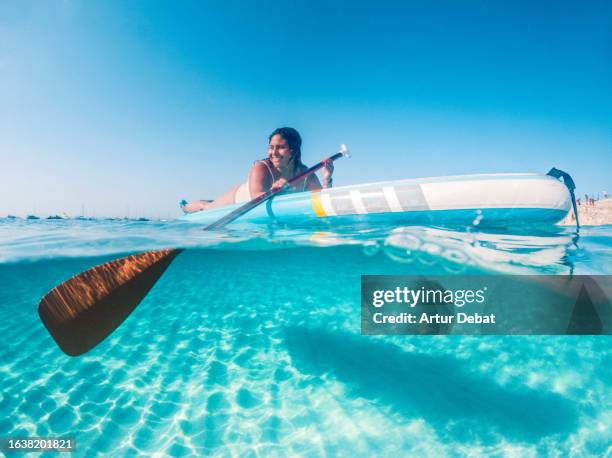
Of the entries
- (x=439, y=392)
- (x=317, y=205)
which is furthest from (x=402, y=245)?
(x=439, y=392)

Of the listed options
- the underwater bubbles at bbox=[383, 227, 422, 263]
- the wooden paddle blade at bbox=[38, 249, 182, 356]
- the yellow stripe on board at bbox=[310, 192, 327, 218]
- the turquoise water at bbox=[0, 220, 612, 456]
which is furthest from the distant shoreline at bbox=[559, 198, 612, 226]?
the wooden paddle blade at bbox=[38, 249, 182, 356]

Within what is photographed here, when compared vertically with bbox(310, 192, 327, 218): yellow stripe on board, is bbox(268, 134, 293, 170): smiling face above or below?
above

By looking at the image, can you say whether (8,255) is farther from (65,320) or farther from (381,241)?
(381,241)

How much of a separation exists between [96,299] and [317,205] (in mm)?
3369

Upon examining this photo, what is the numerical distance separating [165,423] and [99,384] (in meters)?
1.43

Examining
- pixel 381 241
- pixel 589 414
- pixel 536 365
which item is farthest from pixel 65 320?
pixel 536 365

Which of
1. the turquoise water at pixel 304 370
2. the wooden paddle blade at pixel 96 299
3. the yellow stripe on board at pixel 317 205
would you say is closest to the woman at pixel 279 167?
the turquoise water at pixel 304 370

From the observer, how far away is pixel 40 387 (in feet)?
13.3

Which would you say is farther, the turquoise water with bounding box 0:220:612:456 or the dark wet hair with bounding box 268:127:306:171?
the dark wet hair with bounding box 268:127:306:171

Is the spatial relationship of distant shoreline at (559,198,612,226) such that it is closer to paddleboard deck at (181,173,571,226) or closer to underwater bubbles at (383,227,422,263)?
underwater bubbles at (383,227,422,263)

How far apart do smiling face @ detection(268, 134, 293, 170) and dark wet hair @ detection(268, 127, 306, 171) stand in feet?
0.24

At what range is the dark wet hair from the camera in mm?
6668

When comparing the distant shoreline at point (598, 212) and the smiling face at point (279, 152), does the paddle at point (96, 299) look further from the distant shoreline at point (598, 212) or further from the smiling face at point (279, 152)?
the distant shoreline at point (598, 212)

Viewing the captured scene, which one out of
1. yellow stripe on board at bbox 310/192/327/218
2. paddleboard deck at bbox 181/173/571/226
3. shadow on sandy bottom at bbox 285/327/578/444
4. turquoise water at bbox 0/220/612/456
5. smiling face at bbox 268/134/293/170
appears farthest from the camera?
smiling face at bbox 268/134/293/170
